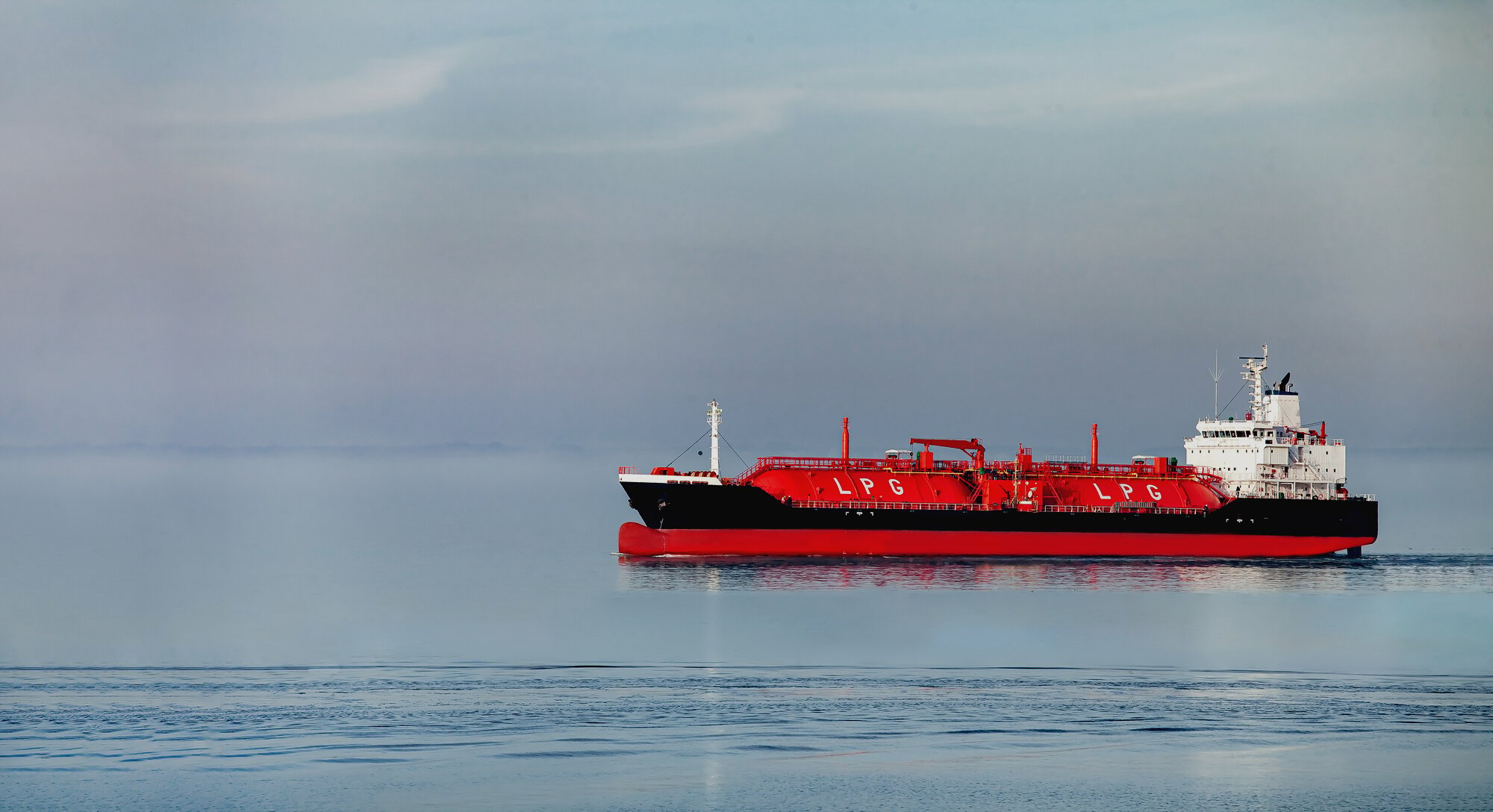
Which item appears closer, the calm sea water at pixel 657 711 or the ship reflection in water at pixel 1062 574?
the calm sea water at pixel 657 711

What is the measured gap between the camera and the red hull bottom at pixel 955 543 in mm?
52938

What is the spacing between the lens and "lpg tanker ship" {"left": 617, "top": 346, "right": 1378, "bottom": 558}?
52.9 meters

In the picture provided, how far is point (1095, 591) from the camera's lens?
4484 cm

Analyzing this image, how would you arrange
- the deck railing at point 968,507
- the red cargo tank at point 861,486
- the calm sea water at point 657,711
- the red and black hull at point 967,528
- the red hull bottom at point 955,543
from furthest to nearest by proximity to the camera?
the red cargo tank at point 861,486 → the deck railing at point 968,507 → the red hull bottom at point 955,543 → the red and black hull at point 967,528 → the calm sea water at point 657,711

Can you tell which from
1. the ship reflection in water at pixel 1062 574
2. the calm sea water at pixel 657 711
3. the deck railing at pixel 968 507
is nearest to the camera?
the calm sea water at pixel 657 711

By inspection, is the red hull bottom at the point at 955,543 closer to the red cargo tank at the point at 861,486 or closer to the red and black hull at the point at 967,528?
the red and black hull at the point at 967,528

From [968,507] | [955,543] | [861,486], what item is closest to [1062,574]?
[955,543]

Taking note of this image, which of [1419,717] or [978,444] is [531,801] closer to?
[1419,717]

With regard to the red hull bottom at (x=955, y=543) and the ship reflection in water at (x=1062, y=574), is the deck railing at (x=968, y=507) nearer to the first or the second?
the red hull bottom at (x=955, y=543)

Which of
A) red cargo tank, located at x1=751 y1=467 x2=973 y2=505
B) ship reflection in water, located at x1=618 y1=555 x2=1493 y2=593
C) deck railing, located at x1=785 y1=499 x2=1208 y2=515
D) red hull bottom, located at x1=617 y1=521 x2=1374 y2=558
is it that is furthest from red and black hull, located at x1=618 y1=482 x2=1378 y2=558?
red cargo tank, located at x1=751 y1=467 x2=973 y2=505

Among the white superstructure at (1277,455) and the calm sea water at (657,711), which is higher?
the white superstructure at (1277,455)

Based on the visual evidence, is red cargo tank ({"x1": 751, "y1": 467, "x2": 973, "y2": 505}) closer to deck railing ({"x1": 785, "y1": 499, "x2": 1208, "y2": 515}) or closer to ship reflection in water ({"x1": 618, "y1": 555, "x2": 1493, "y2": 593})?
deck railing ({"x1": 785, "y1": 499, "x2": 1208, "y2": 515})

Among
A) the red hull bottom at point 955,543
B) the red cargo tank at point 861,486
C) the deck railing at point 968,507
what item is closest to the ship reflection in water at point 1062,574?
the red hull bottom at point 955,543

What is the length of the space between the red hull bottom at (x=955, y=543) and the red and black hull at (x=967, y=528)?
0.03 meters
